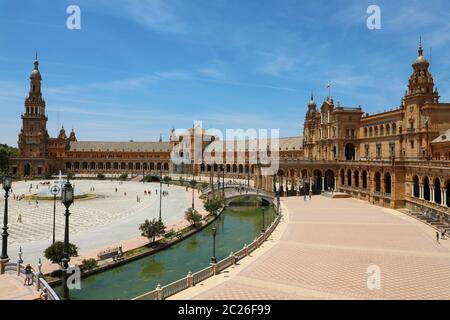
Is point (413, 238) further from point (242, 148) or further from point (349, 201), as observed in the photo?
point (242, 148)

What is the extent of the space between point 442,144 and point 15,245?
6059 centimetres

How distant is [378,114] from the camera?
74.1 m

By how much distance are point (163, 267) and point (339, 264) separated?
15.5 m

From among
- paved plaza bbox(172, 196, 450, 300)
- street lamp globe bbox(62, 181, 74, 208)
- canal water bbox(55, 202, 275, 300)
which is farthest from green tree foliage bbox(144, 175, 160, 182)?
street lamp globe bbox(62, 181, 74, 208)

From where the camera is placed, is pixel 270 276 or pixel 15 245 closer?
pixel 270 276

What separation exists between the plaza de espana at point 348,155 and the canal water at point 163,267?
2425 cm

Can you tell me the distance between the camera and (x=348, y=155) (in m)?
83.0

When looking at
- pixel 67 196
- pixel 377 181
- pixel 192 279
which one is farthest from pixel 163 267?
pixel 377 181

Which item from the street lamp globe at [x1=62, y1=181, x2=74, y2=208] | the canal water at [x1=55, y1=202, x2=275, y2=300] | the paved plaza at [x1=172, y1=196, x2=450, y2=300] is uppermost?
the street lamp globe at [x1=62, y1=181, x2=74, y2=208]

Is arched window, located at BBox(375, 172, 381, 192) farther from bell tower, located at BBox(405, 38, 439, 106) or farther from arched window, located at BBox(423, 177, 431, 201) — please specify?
bell tower, located at BBox(405, 38, 439, 106)

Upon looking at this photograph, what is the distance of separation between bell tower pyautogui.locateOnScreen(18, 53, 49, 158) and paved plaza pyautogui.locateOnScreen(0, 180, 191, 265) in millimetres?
65027

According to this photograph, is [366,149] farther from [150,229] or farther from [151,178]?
[151,178]

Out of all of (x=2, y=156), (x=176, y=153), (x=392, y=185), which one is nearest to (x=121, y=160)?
(x=176, y=153)

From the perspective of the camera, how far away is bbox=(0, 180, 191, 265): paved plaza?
119 ft
